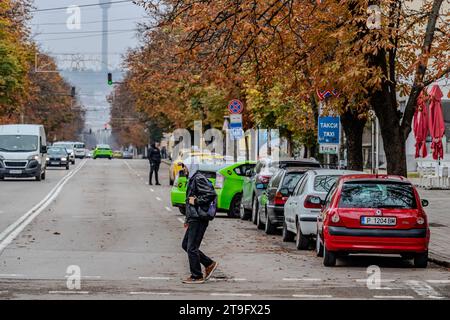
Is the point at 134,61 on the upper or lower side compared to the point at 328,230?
upper

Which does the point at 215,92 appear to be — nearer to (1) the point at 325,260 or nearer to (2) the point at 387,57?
(2) the point at 387,57

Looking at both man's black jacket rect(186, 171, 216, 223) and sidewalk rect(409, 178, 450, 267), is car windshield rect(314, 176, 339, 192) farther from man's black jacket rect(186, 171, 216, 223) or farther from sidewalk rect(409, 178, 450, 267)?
man's black jacket rect(186, 171, 216, 223)

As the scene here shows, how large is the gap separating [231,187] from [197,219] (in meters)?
14.6

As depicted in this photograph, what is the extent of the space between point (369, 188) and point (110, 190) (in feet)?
91.3

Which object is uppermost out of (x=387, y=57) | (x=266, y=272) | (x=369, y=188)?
(x=387, y=57)

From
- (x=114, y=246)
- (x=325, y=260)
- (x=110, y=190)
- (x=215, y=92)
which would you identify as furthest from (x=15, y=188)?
(x=325, y=260)

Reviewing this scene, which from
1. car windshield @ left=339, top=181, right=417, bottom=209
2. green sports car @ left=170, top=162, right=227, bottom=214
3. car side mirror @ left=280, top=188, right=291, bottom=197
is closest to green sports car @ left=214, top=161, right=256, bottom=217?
green sports car @ left=170, top=162, right=227, bottom=214

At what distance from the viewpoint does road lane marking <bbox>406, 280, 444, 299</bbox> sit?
13594 mm

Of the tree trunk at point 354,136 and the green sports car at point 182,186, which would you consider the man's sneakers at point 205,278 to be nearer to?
the green sports car at point 182,186

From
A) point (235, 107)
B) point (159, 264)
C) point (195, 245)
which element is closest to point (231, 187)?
point (159, 264)

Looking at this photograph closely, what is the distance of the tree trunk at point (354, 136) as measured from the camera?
3016 cm

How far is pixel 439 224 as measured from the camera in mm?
25547

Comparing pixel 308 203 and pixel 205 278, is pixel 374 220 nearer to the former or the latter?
pixel 308 203
